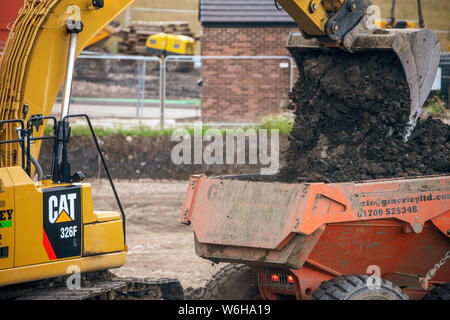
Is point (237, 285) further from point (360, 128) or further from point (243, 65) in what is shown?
point (243, 65)

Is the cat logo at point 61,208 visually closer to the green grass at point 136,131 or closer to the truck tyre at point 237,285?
the truck tyre at point 237,285

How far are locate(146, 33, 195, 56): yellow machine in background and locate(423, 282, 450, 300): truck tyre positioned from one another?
2015 centimetres

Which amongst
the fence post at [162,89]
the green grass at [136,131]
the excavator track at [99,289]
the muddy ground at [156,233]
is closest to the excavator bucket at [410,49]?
the excavator track at [99,289]

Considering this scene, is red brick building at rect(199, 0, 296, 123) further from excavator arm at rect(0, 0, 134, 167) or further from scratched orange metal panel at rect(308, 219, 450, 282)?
scratched orange metal panel at rect(308, 219, 450, 282)

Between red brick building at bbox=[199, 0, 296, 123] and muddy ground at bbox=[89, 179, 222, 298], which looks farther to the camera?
red brick building at bbox=[199, 0, 296, 123]

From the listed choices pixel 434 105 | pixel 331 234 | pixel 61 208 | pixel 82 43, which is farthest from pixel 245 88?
pixel 61 208

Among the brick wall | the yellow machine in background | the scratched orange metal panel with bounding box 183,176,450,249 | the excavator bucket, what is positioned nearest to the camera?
the scratched orange metal panel with bounding box 183,176,450,249

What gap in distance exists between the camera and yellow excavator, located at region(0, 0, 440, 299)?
6.29 meters

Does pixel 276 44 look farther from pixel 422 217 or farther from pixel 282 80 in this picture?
pixel 422 217

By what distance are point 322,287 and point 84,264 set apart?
7.11ft

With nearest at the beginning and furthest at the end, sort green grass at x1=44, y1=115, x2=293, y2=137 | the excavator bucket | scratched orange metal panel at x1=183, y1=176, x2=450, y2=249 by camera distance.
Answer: scratched orange metal panel at x1=183, y1=176, x2=450, y2=249
the excavator bucket
green grass at x1=44, y1=115, x2=293, y2=137

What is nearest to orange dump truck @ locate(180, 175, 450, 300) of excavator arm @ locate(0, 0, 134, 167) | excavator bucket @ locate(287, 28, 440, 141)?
excavator bucket @ locate(287, 28, 440, 141)

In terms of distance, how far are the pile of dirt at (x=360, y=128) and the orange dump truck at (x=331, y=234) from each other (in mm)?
742

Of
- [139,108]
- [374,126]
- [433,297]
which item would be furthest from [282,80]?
[433,297]
